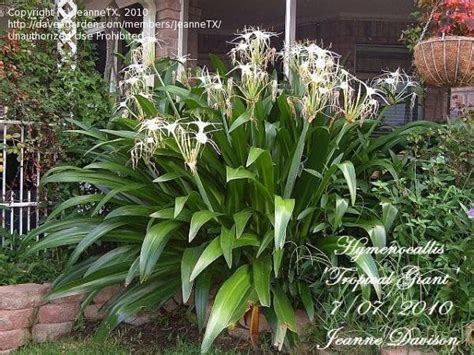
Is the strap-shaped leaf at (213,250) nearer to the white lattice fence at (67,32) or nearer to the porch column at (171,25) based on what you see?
the white lattice fence at (67,32)

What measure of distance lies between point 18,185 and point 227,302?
2.16 m

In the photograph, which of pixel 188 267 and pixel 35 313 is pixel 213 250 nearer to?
pixel 188 267

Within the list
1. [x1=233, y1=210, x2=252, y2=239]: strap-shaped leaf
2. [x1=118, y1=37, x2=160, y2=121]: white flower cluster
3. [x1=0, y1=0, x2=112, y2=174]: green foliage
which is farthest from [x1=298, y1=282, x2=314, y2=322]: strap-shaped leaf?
[x1=0, y1=0, x2=112, y2=174]: green foliage

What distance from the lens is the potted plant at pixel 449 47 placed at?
3.27m

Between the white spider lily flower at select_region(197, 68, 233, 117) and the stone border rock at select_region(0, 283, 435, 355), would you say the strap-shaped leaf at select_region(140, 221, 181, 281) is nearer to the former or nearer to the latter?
the stone border rock at select_region(0, 283, 435, 355)

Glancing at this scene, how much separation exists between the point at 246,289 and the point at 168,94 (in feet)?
4.49

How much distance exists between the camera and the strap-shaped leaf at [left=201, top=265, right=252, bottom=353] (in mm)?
2506

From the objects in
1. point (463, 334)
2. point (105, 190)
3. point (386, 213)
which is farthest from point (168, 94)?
point (463, 334)

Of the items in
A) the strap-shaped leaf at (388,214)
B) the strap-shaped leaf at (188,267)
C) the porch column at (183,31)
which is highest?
the porch column at (183,31)

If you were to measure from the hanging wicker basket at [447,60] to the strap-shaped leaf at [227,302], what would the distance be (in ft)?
5.35

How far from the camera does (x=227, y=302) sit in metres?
2.64

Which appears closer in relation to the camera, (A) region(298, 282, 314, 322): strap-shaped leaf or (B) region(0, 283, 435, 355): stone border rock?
(A) region(298, 282, 314, 322): strap-shaped leaf

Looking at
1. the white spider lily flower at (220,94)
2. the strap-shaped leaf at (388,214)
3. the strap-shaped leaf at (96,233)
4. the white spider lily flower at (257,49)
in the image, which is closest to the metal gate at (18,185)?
the strap-shaped leaf at (96,233)

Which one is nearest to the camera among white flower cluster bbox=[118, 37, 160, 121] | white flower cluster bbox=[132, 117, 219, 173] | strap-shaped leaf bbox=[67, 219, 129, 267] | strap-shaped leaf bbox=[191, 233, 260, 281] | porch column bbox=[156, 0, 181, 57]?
strap-shaped leaf bbox=[191, 233, 260, 281]
